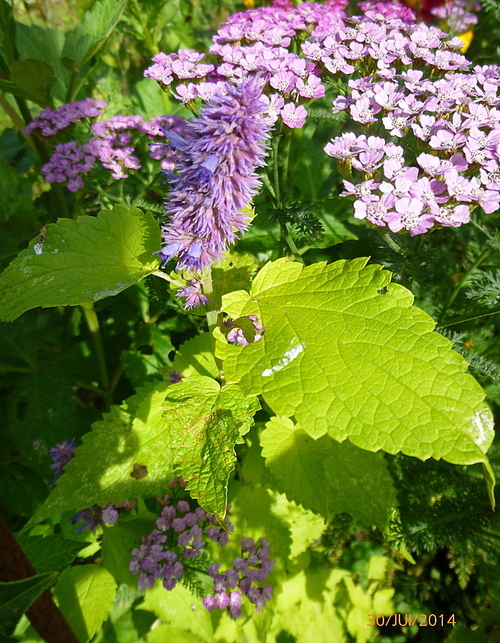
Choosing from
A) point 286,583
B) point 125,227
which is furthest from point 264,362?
point 286,583

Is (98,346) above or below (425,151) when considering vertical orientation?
below

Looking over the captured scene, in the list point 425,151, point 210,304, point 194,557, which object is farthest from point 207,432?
point 425,151

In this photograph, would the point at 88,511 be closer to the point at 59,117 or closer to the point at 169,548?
the point at 169,548

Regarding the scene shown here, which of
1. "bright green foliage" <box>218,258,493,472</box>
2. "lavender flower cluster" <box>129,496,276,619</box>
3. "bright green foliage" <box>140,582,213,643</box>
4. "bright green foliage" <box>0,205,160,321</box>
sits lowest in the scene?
"bright green foliage" <box>140,582,213,643</box>

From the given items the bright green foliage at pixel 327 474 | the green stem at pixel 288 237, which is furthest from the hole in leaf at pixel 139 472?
the green stem at pixel 288 237

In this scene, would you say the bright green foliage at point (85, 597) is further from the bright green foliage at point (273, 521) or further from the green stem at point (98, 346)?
the green stem at point (98, 346)

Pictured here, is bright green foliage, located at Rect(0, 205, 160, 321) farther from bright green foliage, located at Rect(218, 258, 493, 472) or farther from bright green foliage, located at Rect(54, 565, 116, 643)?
bright green foliage, located at Rect(54, 565, 116, 643)

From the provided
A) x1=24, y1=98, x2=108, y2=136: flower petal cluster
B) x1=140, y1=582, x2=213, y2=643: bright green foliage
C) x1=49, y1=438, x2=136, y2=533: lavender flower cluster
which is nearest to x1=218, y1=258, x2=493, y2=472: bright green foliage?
x1=49, y1=438, x2=136, y2=533: lavender flower cluster
